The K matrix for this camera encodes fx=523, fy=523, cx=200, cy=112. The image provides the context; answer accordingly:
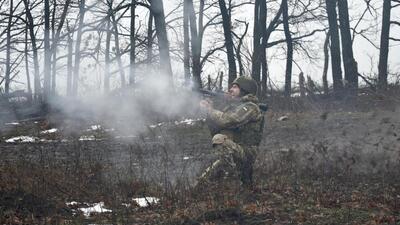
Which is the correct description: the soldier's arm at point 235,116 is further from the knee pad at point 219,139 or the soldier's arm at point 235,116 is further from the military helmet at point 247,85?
the military helmet at point 247,85

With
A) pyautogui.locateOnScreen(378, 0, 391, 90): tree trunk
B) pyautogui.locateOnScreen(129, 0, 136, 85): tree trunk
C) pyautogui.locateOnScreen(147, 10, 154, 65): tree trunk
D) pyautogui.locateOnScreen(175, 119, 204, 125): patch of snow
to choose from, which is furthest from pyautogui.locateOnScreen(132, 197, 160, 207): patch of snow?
pyautogui.locateOnScreen(147, 10, 154, 65): tree trunk

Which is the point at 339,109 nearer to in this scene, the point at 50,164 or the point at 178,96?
the point at 178,96

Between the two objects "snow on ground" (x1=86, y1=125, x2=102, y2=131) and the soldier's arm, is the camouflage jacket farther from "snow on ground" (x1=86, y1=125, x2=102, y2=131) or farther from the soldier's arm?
"snow on ground" (x1=86, y1=125, x2=102, y2=131)

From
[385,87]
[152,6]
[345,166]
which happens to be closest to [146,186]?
[345,166]

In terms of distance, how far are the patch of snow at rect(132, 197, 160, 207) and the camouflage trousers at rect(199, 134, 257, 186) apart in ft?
3.49

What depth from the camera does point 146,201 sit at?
7227 millimetres

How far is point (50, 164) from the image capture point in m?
8.83

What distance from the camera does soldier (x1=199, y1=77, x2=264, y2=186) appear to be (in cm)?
830

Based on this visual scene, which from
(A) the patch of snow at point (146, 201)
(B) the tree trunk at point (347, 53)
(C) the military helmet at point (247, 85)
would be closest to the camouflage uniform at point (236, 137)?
(C) the military helmet at point (247, 85)

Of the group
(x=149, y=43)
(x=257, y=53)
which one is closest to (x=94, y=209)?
(x=257, y=53)

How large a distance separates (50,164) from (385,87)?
13.2 metres

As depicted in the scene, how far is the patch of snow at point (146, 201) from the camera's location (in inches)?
283

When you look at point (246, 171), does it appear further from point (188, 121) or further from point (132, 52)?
point (132, 52)

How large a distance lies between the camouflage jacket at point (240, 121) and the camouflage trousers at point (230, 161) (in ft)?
0.53
